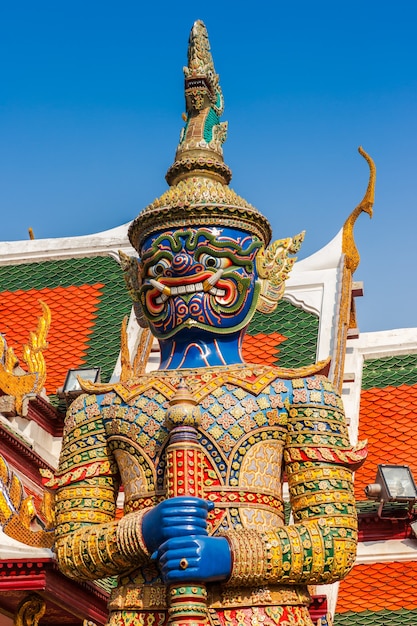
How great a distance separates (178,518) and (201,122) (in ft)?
8.73

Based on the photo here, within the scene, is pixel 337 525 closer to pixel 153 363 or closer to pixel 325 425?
pixel 325 425

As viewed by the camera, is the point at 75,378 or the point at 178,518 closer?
the point at 178,518

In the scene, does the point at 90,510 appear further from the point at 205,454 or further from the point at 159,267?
the point at 159,267

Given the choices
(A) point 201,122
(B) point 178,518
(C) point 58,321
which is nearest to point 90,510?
(B) point 178,518

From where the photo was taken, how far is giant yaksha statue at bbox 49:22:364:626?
5852 millimetres

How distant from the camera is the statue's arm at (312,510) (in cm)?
586

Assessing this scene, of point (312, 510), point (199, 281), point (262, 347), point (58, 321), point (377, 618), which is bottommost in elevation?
point (312, 510)

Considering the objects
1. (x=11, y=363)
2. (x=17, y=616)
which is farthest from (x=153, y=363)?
(x=17, y=616)

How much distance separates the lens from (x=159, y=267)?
21.9 feet

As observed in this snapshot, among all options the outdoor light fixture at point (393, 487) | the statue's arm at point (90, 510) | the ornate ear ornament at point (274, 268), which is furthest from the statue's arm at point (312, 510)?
the outdoor light fixture at point (393, 487)

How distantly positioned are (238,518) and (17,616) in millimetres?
2072

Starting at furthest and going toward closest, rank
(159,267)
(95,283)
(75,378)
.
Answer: (95,283) → (75,378) → (159,267)

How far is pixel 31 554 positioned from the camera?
714cm

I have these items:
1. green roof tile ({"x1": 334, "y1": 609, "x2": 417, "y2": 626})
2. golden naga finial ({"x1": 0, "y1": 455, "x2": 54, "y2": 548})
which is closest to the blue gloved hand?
golden naga finial ({"x1": 0, "y1": 455, "x2": 54, "y2": 548})
